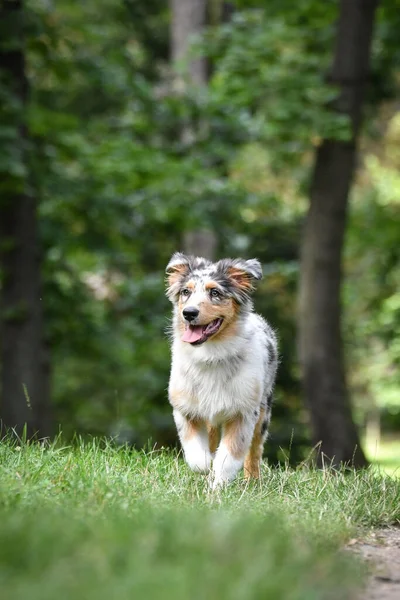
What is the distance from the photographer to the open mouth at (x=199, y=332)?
24.9ft

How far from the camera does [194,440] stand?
25.8 feet

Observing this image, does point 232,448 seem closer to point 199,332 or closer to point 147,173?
point 199,332

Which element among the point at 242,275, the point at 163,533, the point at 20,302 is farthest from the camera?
the point at 20,302

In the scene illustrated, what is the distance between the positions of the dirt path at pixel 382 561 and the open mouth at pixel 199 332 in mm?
1836

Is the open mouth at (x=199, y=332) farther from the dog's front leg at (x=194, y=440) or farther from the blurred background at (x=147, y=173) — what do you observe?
the blurred background at (x=147, y=173)

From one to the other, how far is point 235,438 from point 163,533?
10.5 feet

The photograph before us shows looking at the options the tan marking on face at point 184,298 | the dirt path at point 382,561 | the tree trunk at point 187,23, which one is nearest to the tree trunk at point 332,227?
the tree trunk at point 187,23

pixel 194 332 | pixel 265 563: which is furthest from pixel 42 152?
pixel 265 563

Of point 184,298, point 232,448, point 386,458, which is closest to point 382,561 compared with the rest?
point 232,448

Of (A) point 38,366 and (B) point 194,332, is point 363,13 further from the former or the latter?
(B) point 194,332

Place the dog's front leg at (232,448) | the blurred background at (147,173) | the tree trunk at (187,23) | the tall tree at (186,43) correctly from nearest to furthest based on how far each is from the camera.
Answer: the dog's front leg at (232,448) < the blurred background at (147,173) < the tall tree at (186,43) < the tree trunk at (187,23)

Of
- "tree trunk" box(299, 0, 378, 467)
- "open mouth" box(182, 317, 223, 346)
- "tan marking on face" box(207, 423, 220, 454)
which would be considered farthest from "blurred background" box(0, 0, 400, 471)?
"open mouth" box(182, 317, 223, 346)

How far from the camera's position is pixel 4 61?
15836mm

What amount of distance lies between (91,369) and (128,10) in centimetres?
836
